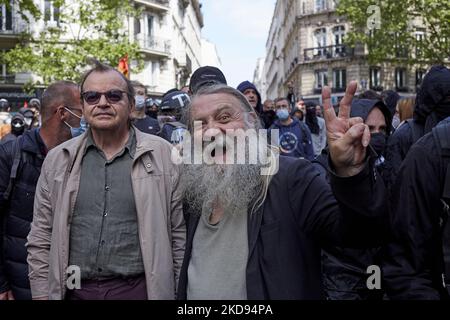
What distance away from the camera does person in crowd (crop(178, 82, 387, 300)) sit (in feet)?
6.44

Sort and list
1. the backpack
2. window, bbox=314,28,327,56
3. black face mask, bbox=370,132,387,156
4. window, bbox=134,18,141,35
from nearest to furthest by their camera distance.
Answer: the backpack → black face mask, bbox=370,132,387,156 → window, bbox=134,18,141,35 → window, bbox=314,28,327,56

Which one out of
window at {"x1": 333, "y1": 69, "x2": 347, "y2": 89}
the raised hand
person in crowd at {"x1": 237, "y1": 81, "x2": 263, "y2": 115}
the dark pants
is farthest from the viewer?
window at {"x1": 333, "y1": 69, "x2": 347, "y2": 89}

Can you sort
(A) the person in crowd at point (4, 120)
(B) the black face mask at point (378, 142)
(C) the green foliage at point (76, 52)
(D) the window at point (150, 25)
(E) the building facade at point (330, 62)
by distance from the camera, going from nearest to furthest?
(B) the black face mask at point (378, 142)
(A) the person in crowd at point (4, 120)
(C) the green foliage at point (76, 52)
(D) the window at point (150, 25)
(E) the building facade at point (330, 62)

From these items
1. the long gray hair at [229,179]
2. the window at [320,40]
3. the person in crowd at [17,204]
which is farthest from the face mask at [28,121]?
the window at [320,40]

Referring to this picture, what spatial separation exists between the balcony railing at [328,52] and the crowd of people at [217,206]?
4308cm

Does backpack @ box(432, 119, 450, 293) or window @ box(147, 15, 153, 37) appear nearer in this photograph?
backpack @ box(432, 119, 450, 293)

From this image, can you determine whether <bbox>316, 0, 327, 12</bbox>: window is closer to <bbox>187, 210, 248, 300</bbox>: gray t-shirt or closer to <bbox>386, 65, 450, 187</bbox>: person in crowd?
<bbox>386, 65, 450, 187</bbox>: person in crowd

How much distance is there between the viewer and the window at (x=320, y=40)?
157 ft

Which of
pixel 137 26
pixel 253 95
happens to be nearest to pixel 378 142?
pixel 253 95

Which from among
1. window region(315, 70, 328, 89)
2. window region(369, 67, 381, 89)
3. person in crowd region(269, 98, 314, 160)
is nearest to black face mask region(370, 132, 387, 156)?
person in crowd region(269, 98, 314, 160)

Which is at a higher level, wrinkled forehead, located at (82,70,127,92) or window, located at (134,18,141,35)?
window, located at (134,18,141,35)

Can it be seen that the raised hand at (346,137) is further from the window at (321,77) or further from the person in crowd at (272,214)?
the window at (321,77)
